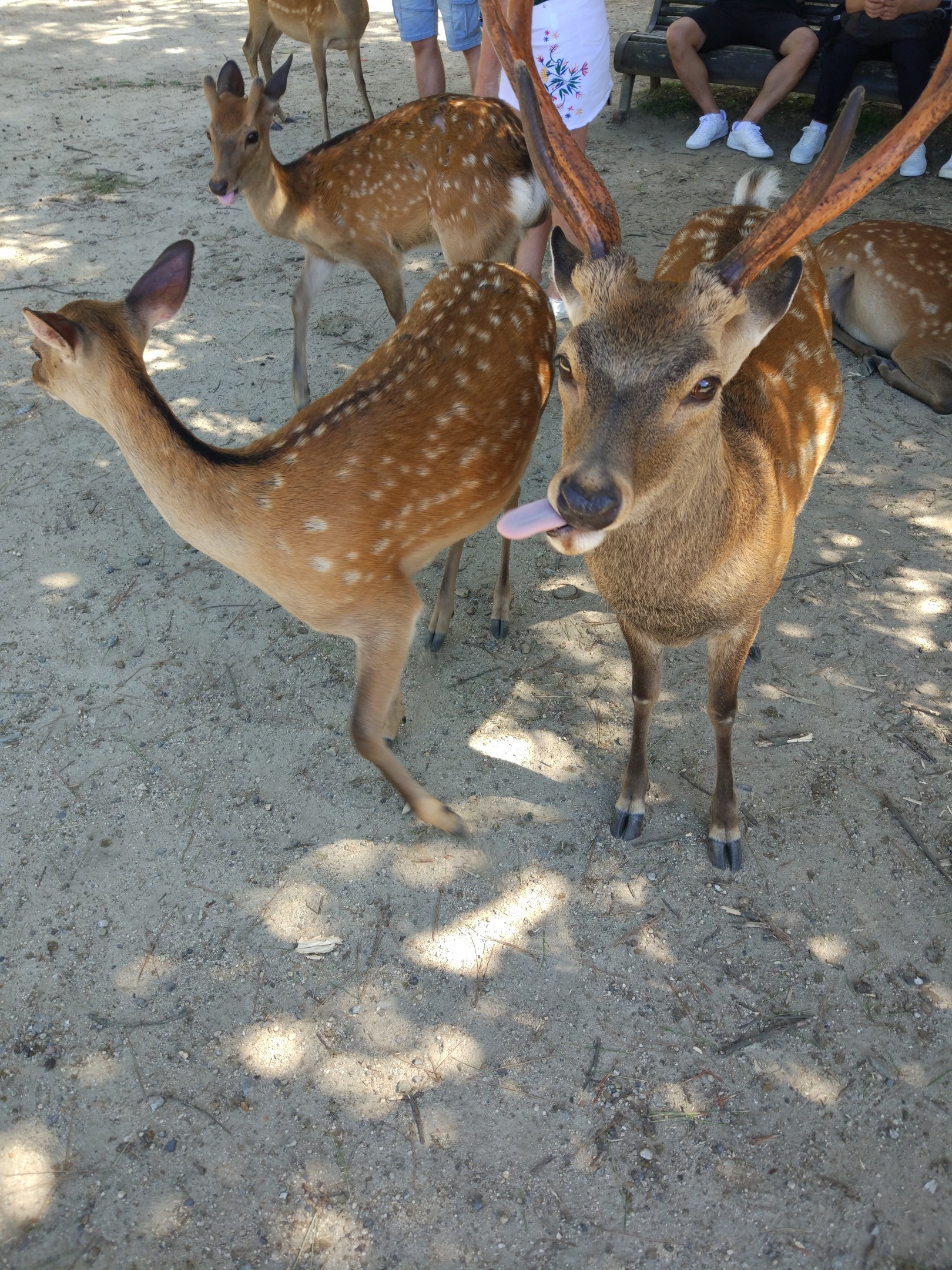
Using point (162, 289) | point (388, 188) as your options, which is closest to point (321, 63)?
point (388, 188)

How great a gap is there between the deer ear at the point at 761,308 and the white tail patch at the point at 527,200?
93.1 inches

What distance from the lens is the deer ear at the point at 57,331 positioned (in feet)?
7.20

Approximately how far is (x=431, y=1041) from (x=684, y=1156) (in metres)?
0.62

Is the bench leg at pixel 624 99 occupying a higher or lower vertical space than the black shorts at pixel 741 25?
lower

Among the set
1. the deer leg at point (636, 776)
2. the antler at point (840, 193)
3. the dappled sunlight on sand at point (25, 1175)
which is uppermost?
the antler at point (840, 193)

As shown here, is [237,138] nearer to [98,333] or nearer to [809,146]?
[98,333]

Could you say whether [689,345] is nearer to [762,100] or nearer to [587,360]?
[587,360]

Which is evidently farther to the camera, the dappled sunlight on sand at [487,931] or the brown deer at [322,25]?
the brown deer at [322,25]

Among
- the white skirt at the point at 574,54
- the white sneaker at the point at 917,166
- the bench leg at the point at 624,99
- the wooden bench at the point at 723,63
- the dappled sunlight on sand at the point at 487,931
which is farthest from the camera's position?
the bench leg at the point at 624,99

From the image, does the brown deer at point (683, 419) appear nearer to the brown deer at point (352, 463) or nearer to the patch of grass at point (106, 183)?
the brown deer at point (352, 463)

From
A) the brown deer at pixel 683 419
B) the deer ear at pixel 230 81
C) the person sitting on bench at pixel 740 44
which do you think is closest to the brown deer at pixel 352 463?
the brown deer at pixel 683 419

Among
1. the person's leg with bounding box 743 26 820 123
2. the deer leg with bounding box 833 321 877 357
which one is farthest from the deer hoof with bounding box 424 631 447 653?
the person's leg with bounding box 743 26 820 123

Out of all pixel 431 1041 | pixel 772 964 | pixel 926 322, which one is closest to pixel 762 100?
pixel 926 322

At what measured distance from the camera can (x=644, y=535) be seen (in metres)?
2.02
